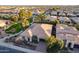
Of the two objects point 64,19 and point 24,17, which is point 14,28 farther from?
point 64,19

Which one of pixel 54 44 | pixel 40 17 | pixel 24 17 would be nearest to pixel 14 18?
pixel 24 17

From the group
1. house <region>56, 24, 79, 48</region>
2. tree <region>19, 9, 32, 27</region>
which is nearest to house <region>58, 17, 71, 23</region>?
house <region>56, 24, 79, 48</region>

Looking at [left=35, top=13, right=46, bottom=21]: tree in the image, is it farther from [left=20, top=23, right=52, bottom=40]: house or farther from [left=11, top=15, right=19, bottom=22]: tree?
[left=11, top=15, right=19, bottom=22]: tree

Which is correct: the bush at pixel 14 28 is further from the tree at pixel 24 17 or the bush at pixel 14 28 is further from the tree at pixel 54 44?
the tree at pixel 54 44

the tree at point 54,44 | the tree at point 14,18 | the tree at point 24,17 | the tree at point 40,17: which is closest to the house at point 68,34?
the tree at point 54,44

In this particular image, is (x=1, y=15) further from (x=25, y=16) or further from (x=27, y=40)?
(x=27, y=40)
